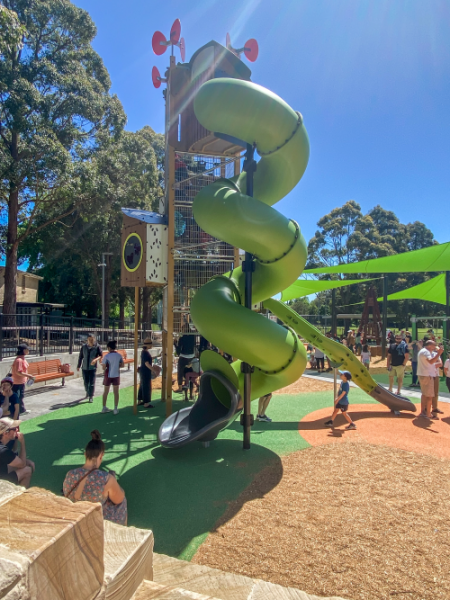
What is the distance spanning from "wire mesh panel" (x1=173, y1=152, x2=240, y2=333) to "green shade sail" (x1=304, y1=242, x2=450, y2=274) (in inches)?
290

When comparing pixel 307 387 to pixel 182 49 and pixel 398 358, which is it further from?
pixel 182 49

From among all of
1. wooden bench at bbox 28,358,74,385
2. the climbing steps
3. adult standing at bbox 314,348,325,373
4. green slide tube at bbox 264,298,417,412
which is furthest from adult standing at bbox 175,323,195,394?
the climbing steps

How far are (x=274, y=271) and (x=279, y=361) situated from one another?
1365mm

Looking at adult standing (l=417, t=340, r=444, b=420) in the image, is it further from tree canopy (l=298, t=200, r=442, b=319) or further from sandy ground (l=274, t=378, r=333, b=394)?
tree canopy (l=298, t=200, r=442, b=319)

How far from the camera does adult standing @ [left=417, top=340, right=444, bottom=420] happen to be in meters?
8.49

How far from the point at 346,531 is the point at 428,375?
18.9ft

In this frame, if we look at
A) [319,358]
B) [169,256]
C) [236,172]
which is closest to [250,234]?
[169,256]

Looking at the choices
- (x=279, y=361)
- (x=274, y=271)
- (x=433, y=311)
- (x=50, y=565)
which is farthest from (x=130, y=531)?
(x=433, y=311)

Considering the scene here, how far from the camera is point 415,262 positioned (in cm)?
1386

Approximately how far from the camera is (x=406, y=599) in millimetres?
2918

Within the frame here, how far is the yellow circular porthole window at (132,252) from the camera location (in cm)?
833

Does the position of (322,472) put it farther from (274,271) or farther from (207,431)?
(274,271)

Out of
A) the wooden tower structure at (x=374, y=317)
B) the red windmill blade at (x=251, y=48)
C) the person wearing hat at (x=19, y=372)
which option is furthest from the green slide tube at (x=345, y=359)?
the wooden tower structure at (x=374, y=317)

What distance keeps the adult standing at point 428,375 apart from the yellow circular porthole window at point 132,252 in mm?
6559
